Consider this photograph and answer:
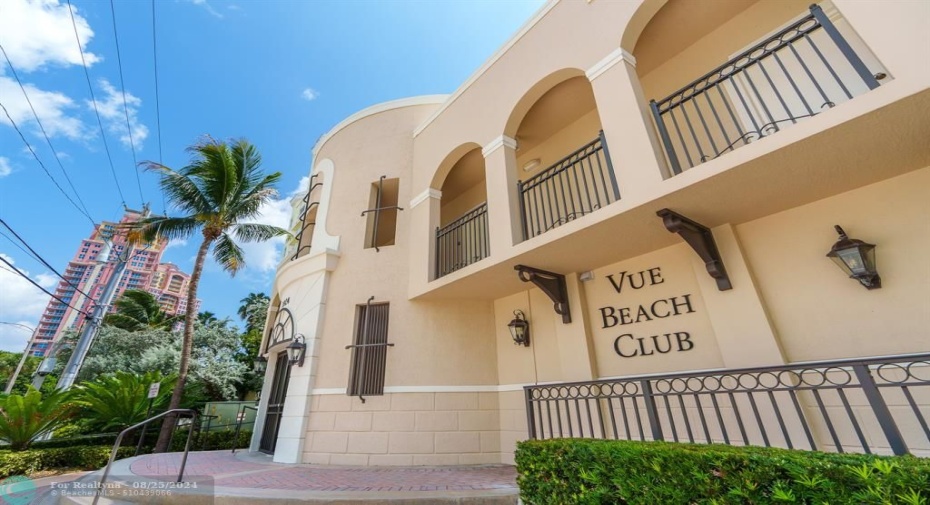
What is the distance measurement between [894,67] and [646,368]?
3.58 metres

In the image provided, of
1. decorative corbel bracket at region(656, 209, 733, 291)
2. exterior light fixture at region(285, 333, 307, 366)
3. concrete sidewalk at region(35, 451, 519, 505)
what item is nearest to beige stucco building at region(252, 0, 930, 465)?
decorative corbel bracket at region(656, 209, 733, 291)

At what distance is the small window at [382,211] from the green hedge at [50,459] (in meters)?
8.68

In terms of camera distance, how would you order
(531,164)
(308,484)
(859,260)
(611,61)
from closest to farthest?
(859,260)
(308,484)
(611,61)
(531,164)

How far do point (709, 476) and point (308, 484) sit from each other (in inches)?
176

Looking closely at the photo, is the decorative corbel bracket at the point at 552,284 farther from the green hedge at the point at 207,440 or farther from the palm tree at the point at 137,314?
the palm tree at the point at 137,314

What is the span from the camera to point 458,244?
702 cm

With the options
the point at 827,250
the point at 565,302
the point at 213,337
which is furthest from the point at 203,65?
the point at 827,250

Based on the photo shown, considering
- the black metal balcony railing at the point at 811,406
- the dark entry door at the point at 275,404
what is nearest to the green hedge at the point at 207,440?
the dark entry door at the point at 275,404

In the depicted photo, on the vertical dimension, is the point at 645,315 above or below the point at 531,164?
below

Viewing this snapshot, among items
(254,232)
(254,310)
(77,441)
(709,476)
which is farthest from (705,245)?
(254,310)

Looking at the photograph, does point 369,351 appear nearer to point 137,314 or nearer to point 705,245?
point 705,245

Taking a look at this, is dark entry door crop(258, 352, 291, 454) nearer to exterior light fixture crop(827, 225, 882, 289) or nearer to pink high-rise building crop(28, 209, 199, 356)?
pink high-rise building crop(28, 209, 199, 356)

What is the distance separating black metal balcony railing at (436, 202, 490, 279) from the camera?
674 centimetres

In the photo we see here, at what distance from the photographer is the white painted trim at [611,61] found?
459 cm
